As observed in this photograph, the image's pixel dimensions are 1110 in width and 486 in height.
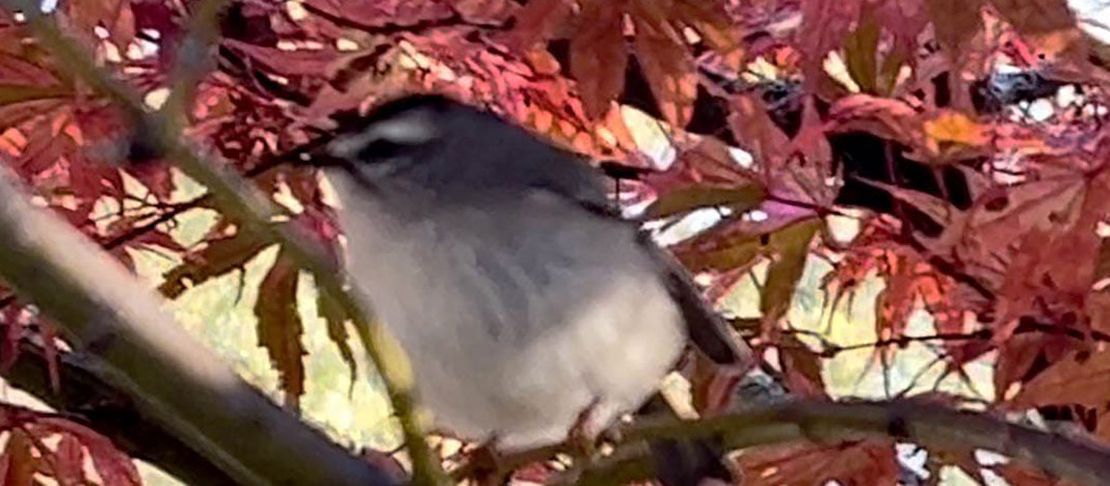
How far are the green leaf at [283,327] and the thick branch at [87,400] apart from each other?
9 centimetres

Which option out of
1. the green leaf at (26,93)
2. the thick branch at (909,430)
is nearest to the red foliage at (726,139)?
the green leaf at (26,93)

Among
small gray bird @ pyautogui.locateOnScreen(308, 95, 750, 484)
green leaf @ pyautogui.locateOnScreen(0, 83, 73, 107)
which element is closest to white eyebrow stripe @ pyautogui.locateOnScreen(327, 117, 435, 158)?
small gray bird @ pyautogui.locateOnScreen(308, 95, 750, 484)

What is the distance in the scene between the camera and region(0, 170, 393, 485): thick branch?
1.33ft

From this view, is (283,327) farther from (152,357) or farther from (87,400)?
(152,357)

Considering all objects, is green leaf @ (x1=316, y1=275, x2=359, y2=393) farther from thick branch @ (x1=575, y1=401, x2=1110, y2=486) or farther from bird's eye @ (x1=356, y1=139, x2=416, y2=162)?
thick branch @ (x1=575, y1=401, x2=1110, y2=486)

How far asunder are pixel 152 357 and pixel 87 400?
262 millimetres

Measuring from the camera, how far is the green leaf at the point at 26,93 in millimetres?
692

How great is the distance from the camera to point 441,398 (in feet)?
2.25

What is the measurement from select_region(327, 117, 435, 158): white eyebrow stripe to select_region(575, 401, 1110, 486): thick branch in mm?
241

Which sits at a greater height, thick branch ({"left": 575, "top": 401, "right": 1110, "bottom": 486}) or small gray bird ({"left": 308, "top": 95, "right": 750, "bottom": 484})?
thick branch ({"left": 575, "top": 401, "right": 1110, "bottom": 486})

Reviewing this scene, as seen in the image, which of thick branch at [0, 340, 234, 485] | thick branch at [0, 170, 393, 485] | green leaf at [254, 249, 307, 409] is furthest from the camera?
green leaf at [254, 249, 307, 409]

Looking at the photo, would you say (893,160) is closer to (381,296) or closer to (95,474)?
(381,296)

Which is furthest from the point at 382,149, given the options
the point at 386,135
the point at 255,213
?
the point at 255,213

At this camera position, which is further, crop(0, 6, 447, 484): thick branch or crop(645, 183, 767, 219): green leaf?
crop(645, 183, 767, 219): green leaf
